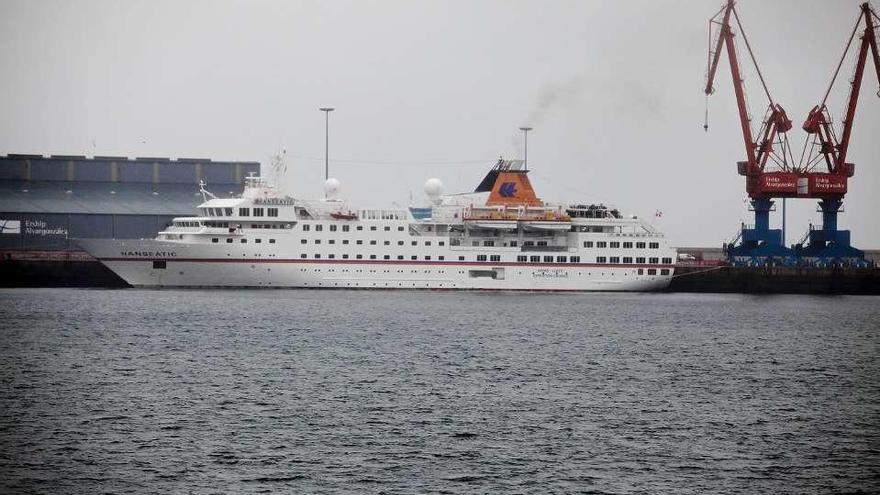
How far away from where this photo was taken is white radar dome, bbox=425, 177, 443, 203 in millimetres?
87556

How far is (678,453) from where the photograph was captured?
96.3ft

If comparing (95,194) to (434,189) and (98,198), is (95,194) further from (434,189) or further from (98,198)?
(434,189)

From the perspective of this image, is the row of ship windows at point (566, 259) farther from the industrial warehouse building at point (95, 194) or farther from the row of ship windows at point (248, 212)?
the industrial warehouse building at point (95, 194)

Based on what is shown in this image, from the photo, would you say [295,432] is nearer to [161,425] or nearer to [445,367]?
[161,425]

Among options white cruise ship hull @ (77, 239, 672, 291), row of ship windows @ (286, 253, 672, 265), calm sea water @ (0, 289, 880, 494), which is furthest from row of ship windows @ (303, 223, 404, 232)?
calm sea water @ (0, 289, 880, 494)

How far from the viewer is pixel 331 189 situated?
84438 mm

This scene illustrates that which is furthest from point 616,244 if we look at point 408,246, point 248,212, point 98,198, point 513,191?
point 98,198

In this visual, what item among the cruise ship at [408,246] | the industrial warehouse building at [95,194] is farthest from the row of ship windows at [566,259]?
the industrial warehouse building at [95,194]

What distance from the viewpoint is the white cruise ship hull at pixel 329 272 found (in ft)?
257

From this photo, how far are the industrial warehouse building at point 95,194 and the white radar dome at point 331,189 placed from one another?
780 inches

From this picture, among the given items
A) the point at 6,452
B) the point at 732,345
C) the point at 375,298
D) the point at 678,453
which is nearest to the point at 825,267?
the point at 375,298

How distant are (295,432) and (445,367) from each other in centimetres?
1271

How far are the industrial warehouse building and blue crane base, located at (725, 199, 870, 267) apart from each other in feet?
135

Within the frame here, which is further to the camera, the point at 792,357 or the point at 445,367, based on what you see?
the point at 792,357
